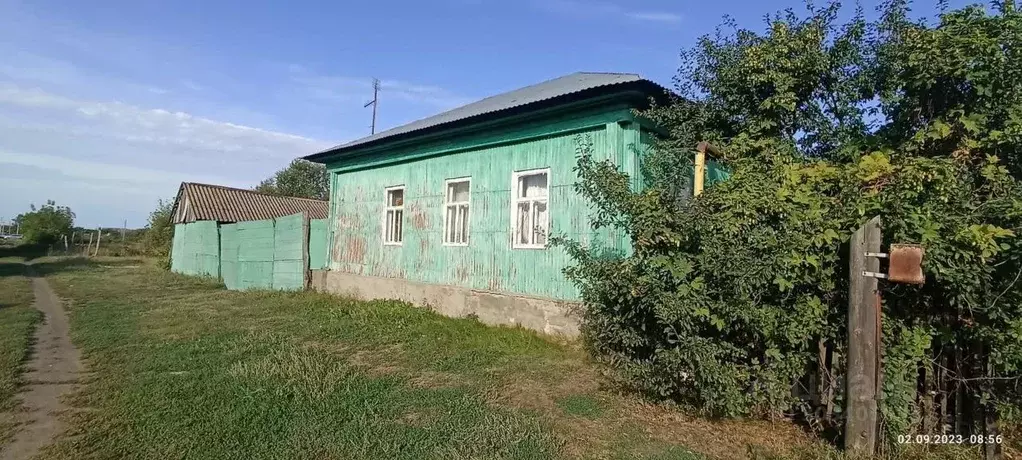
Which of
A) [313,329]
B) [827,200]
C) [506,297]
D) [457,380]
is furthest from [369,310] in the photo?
[827,200]

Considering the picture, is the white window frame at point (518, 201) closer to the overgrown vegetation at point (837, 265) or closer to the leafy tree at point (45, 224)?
the overgrown vegetation at point (837, 265)

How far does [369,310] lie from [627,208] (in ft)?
19.9

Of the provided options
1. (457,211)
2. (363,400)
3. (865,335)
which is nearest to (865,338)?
(865,335)

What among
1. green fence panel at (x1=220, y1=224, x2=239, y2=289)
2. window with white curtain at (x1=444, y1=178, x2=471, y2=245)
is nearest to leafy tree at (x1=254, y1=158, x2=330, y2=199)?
green fence panel at (x1=220, y1=224, x2=239, y2=289)

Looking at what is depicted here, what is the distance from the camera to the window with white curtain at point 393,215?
34.7 feet

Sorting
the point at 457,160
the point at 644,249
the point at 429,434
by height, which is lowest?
the point at 429,434

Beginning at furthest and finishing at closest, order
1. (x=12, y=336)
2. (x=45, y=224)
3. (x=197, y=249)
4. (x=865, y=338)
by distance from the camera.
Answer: (x=45, y=224) → (x=197, y=249) → (x=12, y=336) → (x=865, y=338)

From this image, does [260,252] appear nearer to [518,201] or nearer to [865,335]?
[518,201]

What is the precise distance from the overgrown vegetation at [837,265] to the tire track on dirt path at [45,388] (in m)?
4.12

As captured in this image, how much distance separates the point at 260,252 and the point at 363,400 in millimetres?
10807

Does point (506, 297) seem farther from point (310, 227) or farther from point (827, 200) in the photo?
point (310, 227)

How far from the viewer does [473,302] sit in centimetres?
855

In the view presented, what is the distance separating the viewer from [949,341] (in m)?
3.61

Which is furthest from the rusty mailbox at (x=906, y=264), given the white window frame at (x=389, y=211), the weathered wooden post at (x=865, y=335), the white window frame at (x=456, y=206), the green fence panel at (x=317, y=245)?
the green fence panel at (x=317, y=245)
